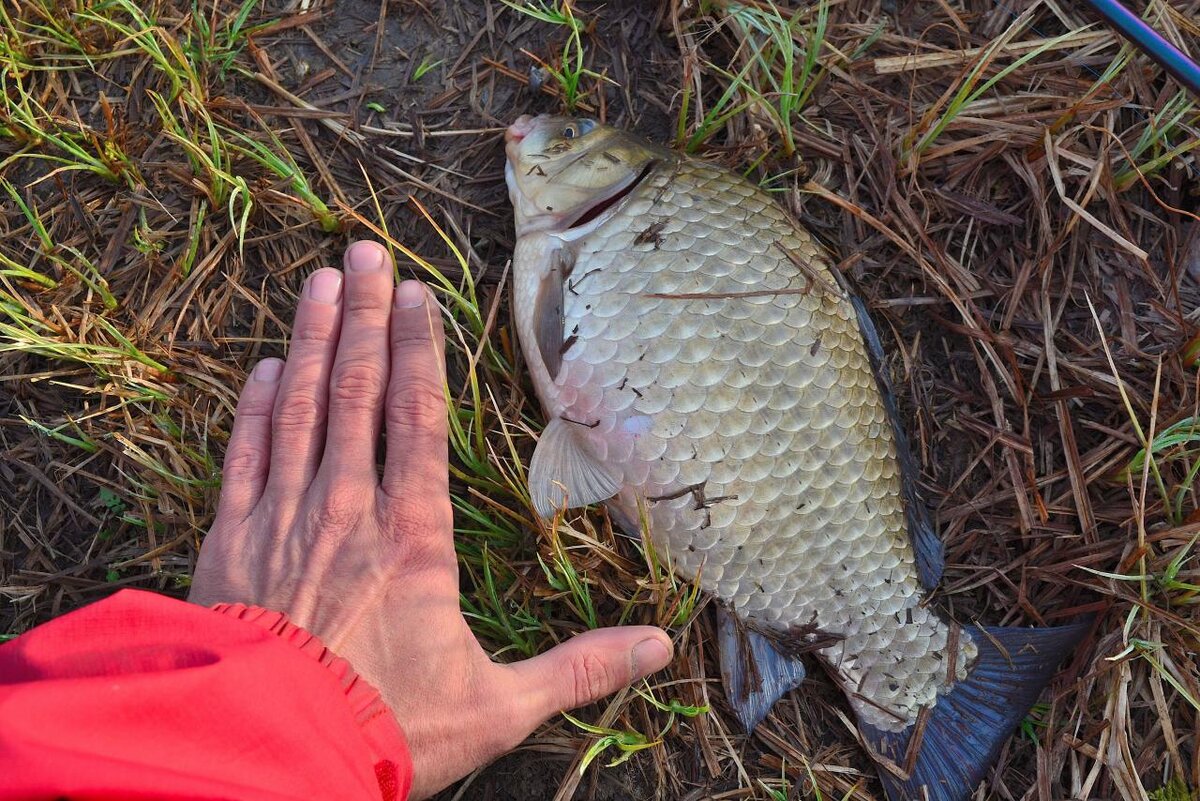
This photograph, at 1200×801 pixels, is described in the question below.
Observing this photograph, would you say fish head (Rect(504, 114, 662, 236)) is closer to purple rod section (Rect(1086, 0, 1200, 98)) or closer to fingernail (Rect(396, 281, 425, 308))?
fingernail (Rect(396, 281, 425, 308))

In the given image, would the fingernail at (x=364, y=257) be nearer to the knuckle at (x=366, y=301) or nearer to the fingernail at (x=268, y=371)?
the knuckle at (x=366, y=301)

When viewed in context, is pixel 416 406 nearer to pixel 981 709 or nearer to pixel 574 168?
pixel 574 168

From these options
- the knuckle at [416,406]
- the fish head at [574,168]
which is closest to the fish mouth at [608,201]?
the fish head at [574,168]

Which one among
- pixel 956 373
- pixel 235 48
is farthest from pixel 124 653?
pixel 956 373

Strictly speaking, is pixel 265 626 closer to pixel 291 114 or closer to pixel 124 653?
pixel 124 653

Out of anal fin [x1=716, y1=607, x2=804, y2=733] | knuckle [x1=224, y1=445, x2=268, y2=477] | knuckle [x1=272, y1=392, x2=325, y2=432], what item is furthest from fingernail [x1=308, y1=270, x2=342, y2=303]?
anal fin [x1=716, y1=607, x2=804, y2=733]

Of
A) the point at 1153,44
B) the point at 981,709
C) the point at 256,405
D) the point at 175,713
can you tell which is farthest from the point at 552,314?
the point at 1153,44
